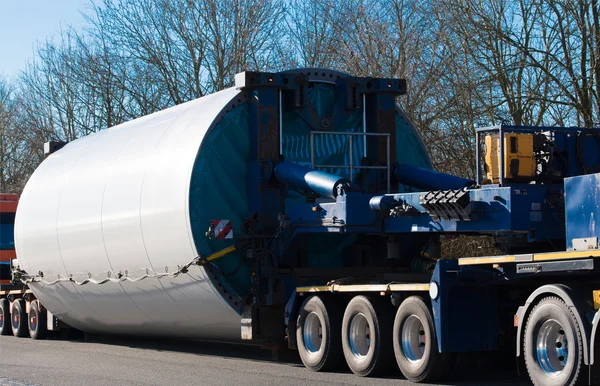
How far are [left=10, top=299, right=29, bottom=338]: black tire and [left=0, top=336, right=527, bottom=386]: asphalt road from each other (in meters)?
3.32

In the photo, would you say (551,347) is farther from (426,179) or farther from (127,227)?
(127,227)

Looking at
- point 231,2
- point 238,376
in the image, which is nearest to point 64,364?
point 238,376

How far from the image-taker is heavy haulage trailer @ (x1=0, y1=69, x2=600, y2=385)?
37.7 feet

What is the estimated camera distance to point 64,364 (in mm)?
15578

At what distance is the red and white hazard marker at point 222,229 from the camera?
49.4 ft

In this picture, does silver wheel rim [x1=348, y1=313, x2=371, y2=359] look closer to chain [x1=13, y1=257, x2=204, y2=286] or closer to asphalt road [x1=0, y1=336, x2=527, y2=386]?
asphalt road [x1=0, y1=336, x2=527, y2=386]

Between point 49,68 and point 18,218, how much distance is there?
23.6 meters

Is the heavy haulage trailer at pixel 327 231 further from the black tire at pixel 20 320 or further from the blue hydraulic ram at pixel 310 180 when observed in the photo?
the black tire at pixel 20 320

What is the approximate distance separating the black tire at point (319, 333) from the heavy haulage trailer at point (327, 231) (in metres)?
0.03

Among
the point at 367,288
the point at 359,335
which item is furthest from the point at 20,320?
the point at 367,288

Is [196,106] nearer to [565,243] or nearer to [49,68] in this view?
[565,243]

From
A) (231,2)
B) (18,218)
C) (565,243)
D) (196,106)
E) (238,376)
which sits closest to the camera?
(565,243)

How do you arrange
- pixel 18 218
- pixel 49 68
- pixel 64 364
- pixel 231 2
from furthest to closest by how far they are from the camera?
pixel 49 68, pixel 231 2, pixel 18 218, pixel 64 364

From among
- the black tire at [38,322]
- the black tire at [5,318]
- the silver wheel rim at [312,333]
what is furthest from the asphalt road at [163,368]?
the black tire at [5,318]
